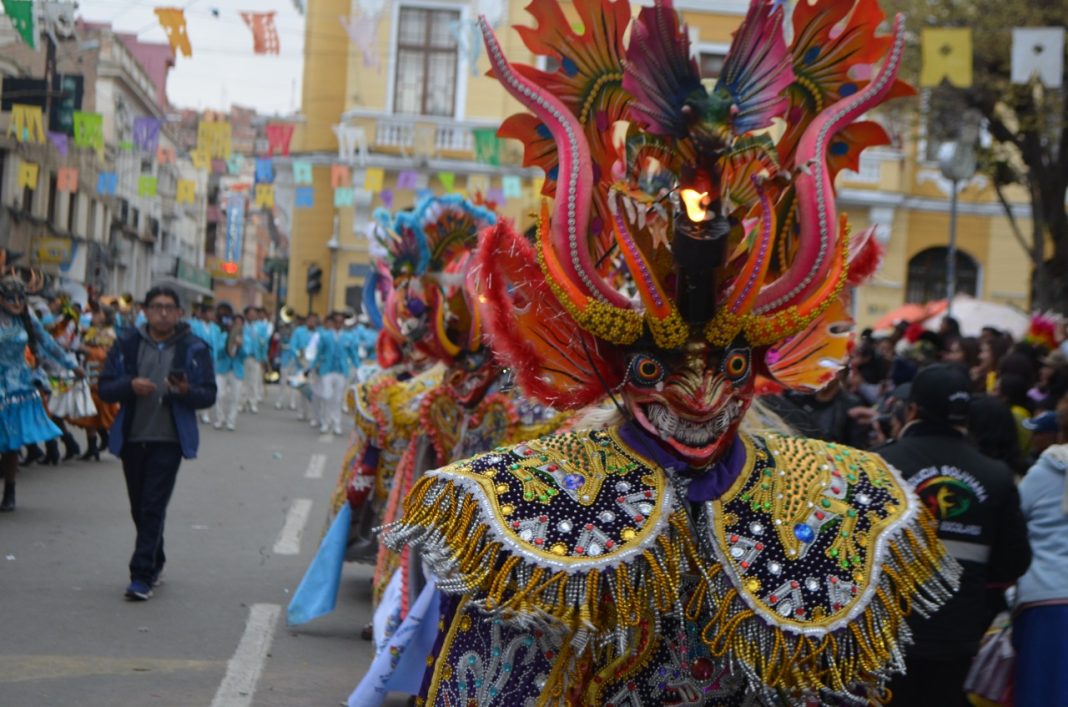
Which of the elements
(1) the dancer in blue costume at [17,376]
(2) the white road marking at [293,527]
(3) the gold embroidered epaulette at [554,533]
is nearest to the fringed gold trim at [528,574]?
(3) the gold embroidered epaulette at [554,533]

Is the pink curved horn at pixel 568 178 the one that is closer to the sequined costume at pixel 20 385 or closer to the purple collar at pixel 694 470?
the purple collar at pixel 694 470

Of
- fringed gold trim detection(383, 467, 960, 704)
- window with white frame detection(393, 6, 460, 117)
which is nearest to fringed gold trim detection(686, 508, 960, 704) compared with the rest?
fringed gold trim detection(383, 467, 960, 704)

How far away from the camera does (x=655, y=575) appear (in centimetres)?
351

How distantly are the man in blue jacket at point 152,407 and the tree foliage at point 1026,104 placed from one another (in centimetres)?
1302

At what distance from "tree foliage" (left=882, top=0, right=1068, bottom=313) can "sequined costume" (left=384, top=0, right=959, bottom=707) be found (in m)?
16.0

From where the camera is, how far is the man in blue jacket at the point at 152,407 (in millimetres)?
8555

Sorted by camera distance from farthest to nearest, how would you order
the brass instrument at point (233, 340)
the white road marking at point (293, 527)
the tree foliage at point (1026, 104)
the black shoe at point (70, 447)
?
1. the brass instrument at point (233, 340)
2. the tree foliage at point (1026, 104)
3. the black shoe at point (70, 447)
4. the white road marking at point (293, 527)

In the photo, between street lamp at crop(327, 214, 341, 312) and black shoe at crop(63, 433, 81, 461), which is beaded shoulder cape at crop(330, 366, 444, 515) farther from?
street lamp at crop(327, 214, 341, 312)

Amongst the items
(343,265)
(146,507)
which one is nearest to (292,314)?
(343,265)

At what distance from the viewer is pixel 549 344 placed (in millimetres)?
3932

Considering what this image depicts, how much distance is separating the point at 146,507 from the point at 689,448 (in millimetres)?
5655

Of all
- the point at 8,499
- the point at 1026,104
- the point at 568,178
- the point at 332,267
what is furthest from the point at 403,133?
the point at 568,178

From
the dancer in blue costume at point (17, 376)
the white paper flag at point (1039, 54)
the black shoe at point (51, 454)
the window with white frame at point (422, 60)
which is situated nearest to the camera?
the dancer in blue costume at point (17, 376)

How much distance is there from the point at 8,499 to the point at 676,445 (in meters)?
9.83
